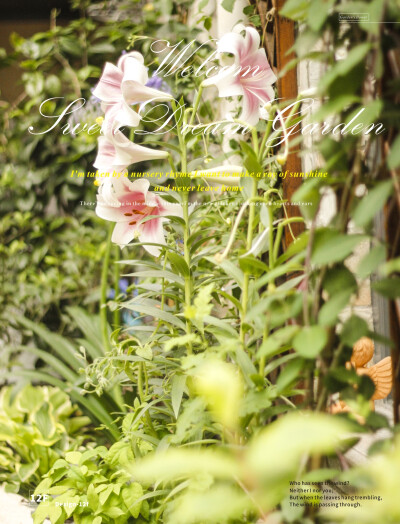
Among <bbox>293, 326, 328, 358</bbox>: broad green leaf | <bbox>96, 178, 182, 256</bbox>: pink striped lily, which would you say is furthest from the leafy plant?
<bbox>293, 326, 328, 358</bbox>: broad green leaf

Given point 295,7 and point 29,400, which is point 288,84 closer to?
point 295,7

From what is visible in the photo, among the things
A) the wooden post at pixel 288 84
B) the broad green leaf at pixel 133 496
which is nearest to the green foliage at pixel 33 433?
the broad green leaf at pixel 133 496

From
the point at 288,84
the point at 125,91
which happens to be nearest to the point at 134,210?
the point at 125,91

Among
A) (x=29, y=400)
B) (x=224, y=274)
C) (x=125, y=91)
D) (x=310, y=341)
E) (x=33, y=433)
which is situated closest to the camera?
(x=310, y=341)

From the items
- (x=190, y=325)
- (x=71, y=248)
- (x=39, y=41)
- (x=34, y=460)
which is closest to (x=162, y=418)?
(x=190, y=325)

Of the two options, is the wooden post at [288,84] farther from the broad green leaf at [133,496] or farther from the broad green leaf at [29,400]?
the broad green leaf at [29,400]

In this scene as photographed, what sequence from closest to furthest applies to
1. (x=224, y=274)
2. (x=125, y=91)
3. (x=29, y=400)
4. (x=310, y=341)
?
(x=310, y=341) → (x=125, y=91) → (x=224, y=274) → (x=29, y=400)

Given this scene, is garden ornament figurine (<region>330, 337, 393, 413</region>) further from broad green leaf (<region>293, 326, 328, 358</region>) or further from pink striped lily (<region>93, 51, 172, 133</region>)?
pink striped lily (<region>93, 51, 172, 133</region>)

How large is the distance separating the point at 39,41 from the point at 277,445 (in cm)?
228

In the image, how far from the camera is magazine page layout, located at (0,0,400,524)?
416 millimetres

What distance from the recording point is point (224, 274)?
99 cm

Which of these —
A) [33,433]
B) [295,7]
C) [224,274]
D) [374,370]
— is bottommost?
[33,433]

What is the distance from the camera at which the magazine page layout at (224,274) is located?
42 cm

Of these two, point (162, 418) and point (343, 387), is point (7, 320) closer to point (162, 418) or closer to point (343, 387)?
point (162, 418)
